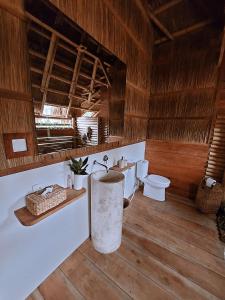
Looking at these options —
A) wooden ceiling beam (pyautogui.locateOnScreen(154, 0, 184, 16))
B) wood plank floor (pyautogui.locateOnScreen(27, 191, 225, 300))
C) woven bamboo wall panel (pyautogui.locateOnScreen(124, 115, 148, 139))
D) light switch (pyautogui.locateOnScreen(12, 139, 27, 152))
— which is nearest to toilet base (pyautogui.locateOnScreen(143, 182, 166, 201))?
wood plank floor (pyautogui.locateOnScreen(27, 191, 225, 300))

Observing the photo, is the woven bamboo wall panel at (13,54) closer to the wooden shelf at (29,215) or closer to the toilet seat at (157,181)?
the wooden shelf at (29,215)

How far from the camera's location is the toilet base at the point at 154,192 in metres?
2.49

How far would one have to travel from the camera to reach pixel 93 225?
1527 mm

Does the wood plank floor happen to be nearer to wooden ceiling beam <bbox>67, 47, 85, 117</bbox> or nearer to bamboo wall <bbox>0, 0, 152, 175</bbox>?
bamboo wall <bbox>0, 0, 152, 175</bbox>

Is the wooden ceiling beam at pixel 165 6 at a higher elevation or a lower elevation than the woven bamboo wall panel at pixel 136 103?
higher

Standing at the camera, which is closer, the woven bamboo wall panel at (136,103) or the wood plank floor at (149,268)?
the wood plank floor at (149,268)

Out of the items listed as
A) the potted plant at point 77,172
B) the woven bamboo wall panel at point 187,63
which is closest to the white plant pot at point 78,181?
the potted plant at point 77,172

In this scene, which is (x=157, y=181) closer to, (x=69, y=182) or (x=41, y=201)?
(x=69, y=182)

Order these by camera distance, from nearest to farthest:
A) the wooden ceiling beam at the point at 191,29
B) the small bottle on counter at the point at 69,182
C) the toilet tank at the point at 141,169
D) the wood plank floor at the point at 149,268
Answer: the wood plank floor at the point at 149,268, the small bottle on counter at the point at 69,182, the wooden ceiling beam at the point at 191,29, the toilet tank at the point at 141,169

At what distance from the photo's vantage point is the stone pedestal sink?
136cm

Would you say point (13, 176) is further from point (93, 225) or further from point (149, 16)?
point (149, 16)

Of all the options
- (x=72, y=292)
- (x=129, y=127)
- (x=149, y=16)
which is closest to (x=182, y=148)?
(x=129, y=127)

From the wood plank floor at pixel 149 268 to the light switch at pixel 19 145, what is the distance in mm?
1189

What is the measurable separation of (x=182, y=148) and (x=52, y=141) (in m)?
2.20
